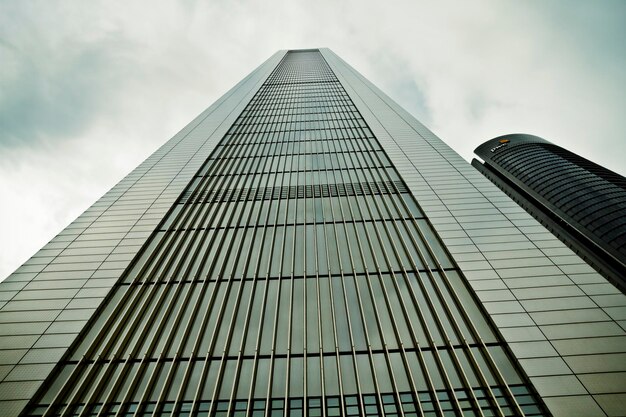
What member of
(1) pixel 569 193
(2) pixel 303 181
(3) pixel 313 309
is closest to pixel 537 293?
(3) pixel 313 309

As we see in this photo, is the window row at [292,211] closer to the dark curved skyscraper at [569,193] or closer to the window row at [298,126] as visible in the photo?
the window row at [298,126]

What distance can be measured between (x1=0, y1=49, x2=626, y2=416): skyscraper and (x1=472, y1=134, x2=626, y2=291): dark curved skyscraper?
155 feet

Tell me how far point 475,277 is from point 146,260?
48.1ft

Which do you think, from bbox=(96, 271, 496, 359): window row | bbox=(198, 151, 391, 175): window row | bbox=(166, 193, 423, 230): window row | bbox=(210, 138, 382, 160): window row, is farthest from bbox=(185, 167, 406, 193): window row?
bbox=(96, 271, 496, 359): window row

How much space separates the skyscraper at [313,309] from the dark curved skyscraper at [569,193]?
4735 centimetres

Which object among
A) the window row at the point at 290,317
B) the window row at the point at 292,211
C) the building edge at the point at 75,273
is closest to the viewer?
the building edge at the point at 75,273

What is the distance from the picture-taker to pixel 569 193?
57.9 meters

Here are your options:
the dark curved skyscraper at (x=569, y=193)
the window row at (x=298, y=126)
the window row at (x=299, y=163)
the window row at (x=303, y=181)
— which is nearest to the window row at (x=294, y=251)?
the window row at (x=303, y=181)

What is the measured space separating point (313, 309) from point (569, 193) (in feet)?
224

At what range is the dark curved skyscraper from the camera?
158ft

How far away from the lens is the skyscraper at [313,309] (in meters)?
8.84

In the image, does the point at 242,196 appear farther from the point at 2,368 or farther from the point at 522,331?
the point at 522,331

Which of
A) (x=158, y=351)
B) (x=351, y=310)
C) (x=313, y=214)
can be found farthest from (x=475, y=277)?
(x=158, y=351)

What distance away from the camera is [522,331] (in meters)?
9.85
